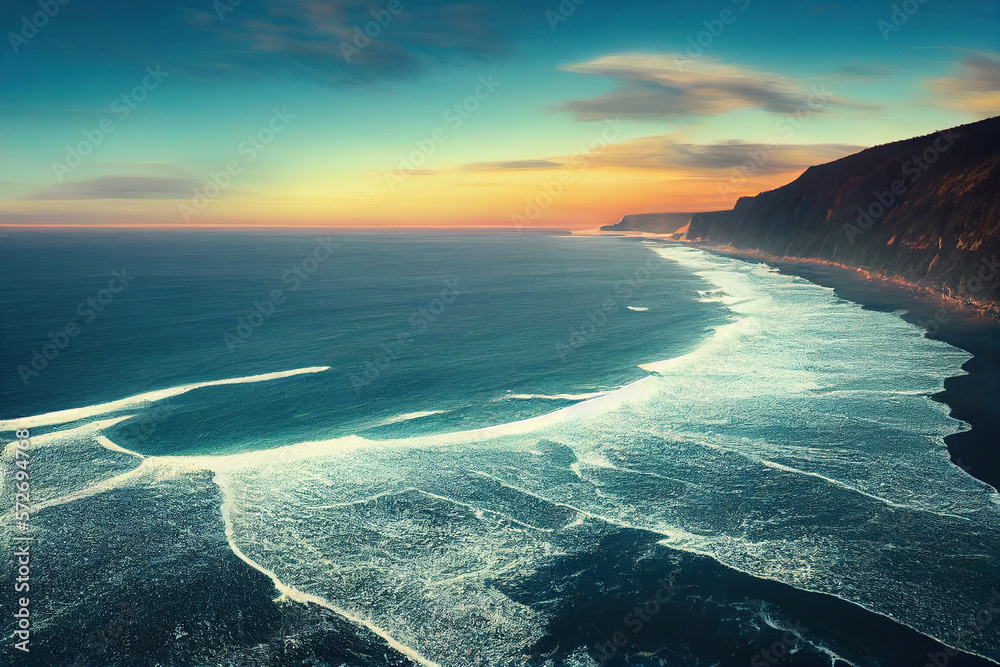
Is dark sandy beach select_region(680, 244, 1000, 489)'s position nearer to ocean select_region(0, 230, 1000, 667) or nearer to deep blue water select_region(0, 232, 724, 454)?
ocean select_region(0, 230, 1000, 667)

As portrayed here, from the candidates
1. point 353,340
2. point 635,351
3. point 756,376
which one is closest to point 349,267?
point 353,340

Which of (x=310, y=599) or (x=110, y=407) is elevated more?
(x=110, y=407)

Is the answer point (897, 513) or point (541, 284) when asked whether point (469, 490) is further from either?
point (541, 284)

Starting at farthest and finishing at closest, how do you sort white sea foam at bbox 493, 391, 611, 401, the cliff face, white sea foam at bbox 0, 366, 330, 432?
1. the cliff face
2. white sea foam at bbox 493, 391, 611, 401
3. white sea foam at bbox 0, 366, 330, 432

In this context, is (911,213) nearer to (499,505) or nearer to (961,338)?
(961,338)

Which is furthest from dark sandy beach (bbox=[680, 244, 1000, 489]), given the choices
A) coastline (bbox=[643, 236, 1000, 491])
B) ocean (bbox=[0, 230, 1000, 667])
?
ocean (bbox=[0, 230, 1000, 667])

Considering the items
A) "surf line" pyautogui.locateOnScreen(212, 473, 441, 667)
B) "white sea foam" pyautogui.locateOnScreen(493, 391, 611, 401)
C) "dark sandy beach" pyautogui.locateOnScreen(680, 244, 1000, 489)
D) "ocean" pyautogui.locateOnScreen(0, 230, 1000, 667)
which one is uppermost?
"dark sandy beach" pyautogui.locateOnScreen(680, 244, 1000, 489)

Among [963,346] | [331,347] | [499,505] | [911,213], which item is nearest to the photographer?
[499,505]

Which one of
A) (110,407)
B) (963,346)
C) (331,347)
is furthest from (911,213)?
(110,407)
